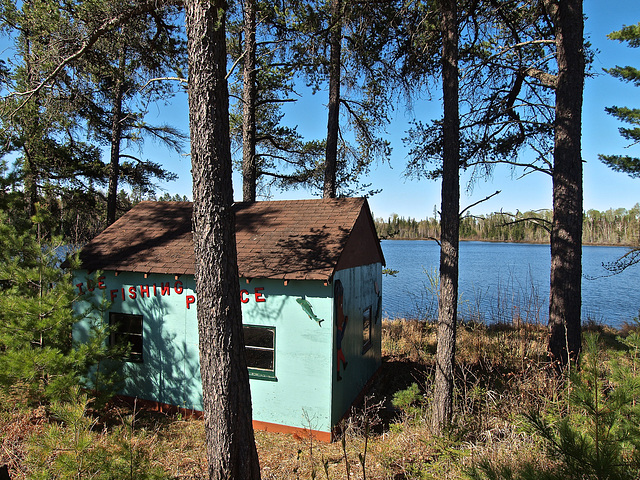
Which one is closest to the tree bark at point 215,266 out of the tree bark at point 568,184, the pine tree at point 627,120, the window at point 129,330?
the window at point 129,330

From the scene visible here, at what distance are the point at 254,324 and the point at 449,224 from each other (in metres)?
4.47

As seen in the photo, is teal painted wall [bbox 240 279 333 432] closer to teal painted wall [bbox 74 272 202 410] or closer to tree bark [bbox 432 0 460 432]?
teal painted wall [bbox 74 272 202 410]

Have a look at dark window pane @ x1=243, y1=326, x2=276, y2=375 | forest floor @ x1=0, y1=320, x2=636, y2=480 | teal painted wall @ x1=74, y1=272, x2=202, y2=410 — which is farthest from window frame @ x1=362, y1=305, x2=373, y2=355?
teal painted wall @ x1=74, y1=272, x2=202, y2=410

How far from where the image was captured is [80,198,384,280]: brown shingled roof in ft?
24.6

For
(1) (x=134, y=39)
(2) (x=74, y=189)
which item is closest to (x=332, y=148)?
(1) (x=134, y=39)

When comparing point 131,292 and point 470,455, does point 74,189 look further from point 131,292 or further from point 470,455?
point 470,455

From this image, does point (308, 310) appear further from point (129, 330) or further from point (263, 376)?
point (129, 330)

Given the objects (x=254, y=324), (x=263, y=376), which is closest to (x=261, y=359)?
(x=263, y=376)

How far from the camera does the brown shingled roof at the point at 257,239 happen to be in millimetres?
7492

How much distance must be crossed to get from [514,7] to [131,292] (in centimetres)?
1129

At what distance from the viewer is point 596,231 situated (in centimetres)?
8262

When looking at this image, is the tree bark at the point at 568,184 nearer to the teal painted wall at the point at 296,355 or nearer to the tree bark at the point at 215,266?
the teal painted wall at the point at 296,355

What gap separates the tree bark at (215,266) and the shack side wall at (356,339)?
126 inches

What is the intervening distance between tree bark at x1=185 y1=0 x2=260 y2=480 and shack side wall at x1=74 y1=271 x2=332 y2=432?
9.17 ft
